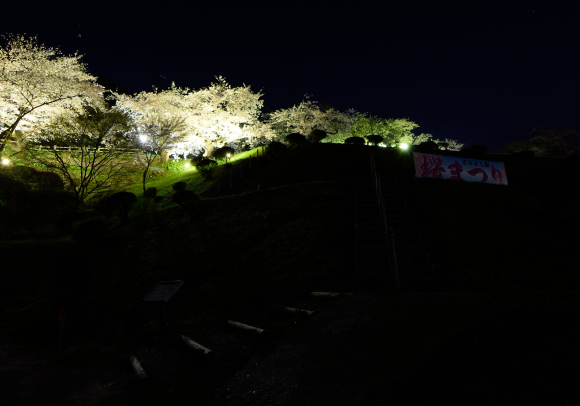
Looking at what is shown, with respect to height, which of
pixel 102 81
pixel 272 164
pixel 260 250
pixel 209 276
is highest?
pixel 102 81

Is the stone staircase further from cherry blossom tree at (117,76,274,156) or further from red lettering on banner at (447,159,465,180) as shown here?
cherry blossom tree at (117,76,274,156)

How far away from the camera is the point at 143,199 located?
24.4m

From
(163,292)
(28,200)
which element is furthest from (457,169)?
(28,200)

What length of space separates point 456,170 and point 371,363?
56.8 feet

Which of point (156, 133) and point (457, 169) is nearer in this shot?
point (457, 169)

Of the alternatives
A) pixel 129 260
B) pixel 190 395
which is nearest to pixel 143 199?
pixel 129 260

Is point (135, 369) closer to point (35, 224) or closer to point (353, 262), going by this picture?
point (353, 262)

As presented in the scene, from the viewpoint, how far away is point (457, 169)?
17734mm

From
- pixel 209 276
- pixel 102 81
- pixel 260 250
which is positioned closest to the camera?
pixel 209 276

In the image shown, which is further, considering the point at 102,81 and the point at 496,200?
the point at 102,81

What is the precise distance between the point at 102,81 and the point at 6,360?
213 feet

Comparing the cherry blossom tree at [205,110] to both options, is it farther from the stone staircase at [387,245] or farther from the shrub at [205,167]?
the stone staircase at [387,245]

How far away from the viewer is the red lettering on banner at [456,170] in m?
17.5

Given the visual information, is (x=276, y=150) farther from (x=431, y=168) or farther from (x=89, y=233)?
(x=89, y=233)
